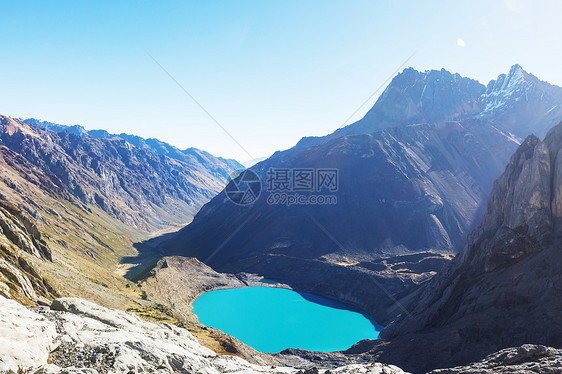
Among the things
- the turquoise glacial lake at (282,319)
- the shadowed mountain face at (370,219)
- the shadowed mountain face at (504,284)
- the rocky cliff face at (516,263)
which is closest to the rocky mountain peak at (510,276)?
the rocky cliff face at (516,263)

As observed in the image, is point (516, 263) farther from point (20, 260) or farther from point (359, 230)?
point (359, 230)

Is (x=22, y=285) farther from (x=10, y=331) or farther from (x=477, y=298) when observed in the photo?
(x=477, y=298)

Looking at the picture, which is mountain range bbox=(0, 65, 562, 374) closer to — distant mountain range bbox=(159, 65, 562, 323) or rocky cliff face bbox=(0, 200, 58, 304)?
rocky cliff face bbox=(0, 200, 58, 304)

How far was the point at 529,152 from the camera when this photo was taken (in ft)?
235

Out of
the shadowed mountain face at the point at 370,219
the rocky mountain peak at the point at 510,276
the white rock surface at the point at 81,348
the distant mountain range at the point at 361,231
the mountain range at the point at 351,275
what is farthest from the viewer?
the shadowed mountain face at the point at 370,219

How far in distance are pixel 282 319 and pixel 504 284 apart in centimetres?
5967

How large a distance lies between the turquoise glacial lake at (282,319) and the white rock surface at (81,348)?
2099 inches

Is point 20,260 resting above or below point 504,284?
below

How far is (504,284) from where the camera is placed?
5575 cm

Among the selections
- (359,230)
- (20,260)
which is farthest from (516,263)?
(359,230)

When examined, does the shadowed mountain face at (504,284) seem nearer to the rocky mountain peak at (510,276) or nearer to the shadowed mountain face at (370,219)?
the rocky mountain peak at (510,276)

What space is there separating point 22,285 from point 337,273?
331 feet

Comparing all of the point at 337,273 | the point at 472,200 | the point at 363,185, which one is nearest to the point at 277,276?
the point at 337,273

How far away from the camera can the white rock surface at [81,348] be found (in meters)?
18.8
